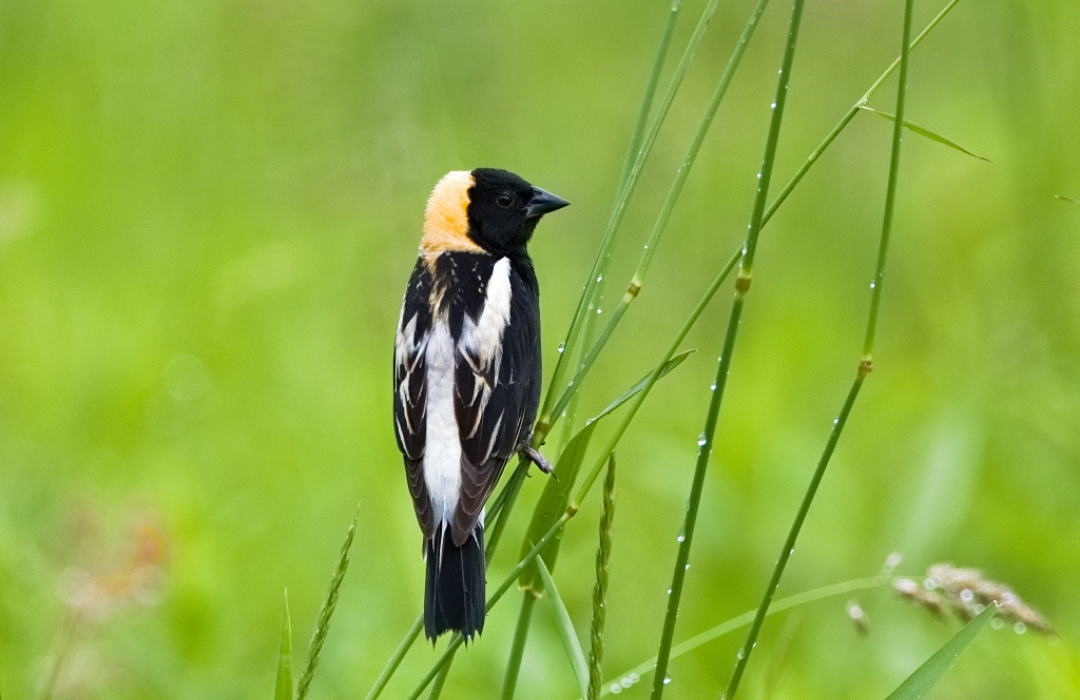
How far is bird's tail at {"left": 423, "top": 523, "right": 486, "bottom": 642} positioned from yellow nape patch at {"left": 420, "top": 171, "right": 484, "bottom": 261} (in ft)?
3.43

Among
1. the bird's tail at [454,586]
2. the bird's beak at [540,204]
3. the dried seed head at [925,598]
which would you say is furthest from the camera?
the bird's beak at [540,204]

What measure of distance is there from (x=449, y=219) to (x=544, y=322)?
72.9 inches

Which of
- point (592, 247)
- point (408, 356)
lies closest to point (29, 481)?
point (408, 356)

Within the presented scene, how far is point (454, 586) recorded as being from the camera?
2.21 m

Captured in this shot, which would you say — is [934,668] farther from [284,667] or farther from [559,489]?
[284,667]

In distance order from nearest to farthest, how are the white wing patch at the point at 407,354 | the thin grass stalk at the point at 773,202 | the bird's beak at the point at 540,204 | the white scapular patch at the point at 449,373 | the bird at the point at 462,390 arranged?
the thin grass stalk at the point at 773,202, the bird at the point at 462,390, the white scapular patch at the point at 449,373, the white wing patch at the point at 407,354, the bird's beak at the point at 540,204

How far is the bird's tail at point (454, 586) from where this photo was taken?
2.12m

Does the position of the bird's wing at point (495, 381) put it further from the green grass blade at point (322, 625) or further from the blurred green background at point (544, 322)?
the green grass blade at point (322, 625)

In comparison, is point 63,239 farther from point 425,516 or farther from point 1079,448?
point 1079,448

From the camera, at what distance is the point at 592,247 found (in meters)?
5.14

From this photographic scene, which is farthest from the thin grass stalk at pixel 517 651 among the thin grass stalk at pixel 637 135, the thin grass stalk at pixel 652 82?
the thin grass stalk at pixel 652 82

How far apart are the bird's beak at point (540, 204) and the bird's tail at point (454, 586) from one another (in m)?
1.10

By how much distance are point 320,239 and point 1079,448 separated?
347 cm

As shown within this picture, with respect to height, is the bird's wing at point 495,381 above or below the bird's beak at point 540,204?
below
